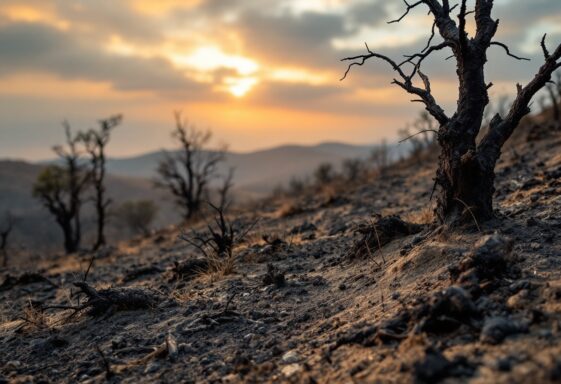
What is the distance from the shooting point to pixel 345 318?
4414 mm

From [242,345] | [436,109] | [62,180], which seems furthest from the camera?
[62,180]

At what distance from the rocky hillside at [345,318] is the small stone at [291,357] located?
19 mm

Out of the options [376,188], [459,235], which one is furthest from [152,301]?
[376,188]

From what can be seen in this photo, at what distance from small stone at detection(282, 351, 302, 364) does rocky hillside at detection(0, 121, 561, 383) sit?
0.02m

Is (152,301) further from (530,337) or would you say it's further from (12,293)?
(12,293)

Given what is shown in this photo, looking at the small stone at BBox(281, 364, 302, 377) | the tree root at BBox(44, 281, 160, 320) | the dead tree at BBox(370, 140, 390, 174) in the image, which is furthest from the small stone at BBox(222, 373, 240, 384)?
the dead tree at BBox(370, 140, 390, 174)

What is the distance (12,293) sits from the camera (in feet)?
33.2

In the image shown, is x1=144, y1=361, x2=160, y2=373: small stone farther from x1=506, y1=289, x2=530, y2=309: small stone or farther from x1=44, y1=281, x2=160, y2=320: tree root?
x1=506, y1=289, x2=530, y2=309: small stone

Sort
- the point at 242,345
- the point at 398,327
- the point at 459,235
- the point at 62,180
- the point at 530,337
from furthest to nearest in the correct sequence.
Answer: the point at 62,180
the point at 459,235
the point at 242,345
the point at 398,327
the point at 530,337

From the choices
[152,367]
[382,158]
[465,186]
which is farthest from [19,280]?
[382,158]

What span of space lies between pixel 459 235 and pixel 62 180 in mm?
28524

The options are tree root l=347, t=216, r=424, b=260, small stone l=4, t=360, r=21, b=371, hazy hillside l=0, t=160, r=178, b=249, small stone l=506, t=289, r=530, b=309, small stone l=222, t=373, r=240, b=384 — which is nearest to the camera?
small stone l=506, t=289, r=530, b=309

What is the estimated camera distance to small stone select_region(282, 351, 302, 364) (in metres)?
3.76

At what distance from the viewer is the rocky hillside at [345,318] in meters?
3.15
